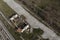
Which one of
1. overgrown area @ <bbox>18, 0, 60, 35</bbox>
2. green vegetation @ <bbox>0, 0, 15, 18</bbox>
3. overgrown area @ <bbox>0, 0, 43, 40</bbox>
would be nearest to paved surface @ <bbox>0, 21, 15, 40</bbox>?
overgrown area @ <bbox>0, 0, 43, 40</bbox>

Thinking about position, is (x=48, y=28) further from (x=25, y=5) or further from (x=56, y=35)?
(x=25, y=5)

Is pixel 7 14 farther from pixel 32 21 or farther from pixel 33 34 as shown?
pixel 33 34

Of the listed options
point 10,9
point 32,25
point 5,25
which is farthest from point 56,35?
point 10,9

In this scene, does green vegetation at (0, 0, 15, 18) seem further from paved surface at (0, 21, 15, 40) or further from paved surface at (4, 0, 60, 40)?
paved surface at (0, 21, 15, 40)

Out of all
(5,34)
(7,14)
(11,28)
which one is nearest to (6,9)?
(7,14)

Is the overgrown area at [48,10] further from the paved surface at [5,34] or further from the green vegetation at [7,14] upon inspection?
the paved surface at [5,34]

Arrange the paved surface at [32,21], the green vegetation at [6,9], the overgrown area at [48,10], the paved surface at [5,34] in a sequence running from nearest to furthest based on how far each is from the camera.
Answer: the paved surface at [32,21], the paved surface at [5,34], the overgrown area at [48,10], the green vegetation at [6,9]

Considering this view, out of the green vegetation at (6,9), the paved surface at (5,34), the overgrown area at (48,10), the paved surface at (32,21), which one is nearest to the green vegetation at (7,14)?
the green vegetation at (6,9)
